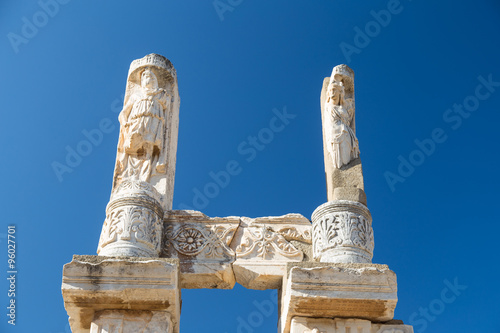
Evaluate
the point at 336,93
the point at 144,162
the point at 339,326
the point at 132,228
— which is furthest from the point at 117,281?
the point at 336,93

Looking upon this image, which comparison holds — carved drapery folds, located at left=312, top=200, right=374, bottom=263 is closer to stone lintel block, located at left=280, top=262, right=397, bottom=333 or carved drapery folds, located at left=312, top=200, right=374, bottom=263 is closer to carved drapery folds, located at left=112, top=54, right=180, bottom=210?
stone lintel block, located at left=280, top=262, right=397, bottom=333

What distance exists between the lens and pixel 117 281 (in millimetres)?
6461

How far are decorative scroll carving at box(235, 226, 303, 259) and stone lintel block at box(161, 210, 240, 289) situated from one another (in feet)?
0.48

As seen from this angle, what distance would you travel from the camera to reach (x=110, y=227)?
7.13 metres

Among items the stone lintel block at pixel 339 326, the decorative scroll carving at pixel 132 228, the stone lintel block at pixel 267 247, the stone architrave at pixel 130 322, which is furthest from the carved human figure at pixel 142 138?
the stone lintel block at pixel 339 326

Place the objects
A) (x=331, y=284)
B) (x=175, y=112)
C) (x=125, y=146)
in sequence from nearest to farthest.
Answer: (x=331, y=284)
(x=125, y=146)
(x=175, y=112)

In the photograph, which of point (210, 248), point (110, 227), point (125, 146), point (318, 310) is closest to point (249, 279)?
point (210, 248)

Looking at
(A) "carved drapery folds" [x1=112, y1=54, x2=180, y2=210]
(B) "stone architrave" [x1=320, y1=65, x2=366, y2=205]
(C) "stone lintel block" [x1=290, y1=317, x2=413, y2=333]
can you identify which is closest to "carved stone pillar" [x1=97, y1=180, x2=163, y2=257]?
(A) "carved drapery folds" [x1=112, y1=54, x2=180, y2=210]

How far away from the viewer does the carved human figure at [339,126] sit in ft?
26.6

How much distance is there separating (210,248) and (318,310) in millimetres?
1477

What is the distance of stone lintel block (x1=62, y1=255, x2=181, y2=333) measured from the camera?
6449 millimetres

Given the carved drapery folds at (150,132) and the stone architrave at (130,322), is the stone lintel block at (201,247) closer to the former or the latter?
the carved drapery folds at (150,132)

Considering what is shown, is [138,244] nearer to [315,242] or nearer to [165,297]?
[165,297]

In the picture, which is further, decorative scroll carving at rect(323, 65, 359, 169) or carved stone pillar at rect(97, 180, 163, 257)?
decorative scroll carving at rect(323, 65, 359, 169)
